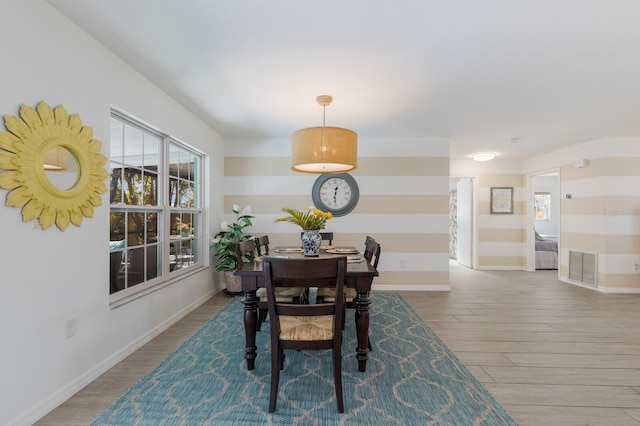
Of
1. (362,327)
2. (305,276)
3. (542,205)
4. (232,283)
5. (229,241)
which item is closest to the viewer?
(305,276)

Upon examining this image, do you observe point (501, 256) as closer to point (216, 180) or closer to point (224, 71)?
point (216, 180)

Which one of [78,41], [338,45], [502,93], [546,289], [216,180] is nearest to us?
[78,41]

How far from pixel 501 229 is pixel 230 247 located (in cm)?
570

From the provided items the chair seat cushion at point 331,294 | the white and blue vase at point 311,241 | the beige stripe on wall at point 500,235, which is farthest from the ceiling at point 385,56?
the beige stripe on wall at point 500,235

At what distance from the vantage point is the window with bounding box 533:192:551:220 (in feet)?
32.2

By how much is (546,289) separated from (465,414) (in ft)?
13.9

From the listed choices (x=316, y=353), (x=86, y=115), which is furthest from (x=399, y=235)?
(x=86, y=115)

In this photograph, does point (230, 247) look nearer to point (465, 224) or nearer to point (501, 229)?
point (465, 224)

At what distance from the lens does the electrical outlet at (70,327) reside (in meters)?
2.00

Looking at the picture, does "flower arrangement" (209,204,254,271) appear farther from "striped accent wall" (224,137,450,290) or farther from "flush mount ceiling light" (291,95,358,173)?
"flush mount ceiling light" (291,95,358,173)

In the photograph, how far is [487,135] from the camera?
4746mm

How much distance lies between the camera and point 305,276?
1.79m

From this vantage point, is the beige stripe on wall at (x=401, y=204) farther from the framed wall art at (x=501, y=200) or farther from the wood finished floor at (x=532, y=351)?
the framed wall art at (x=501, y=200)

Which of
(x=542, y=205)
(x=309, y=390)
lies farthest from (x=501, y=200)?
(x=309, y=390)
